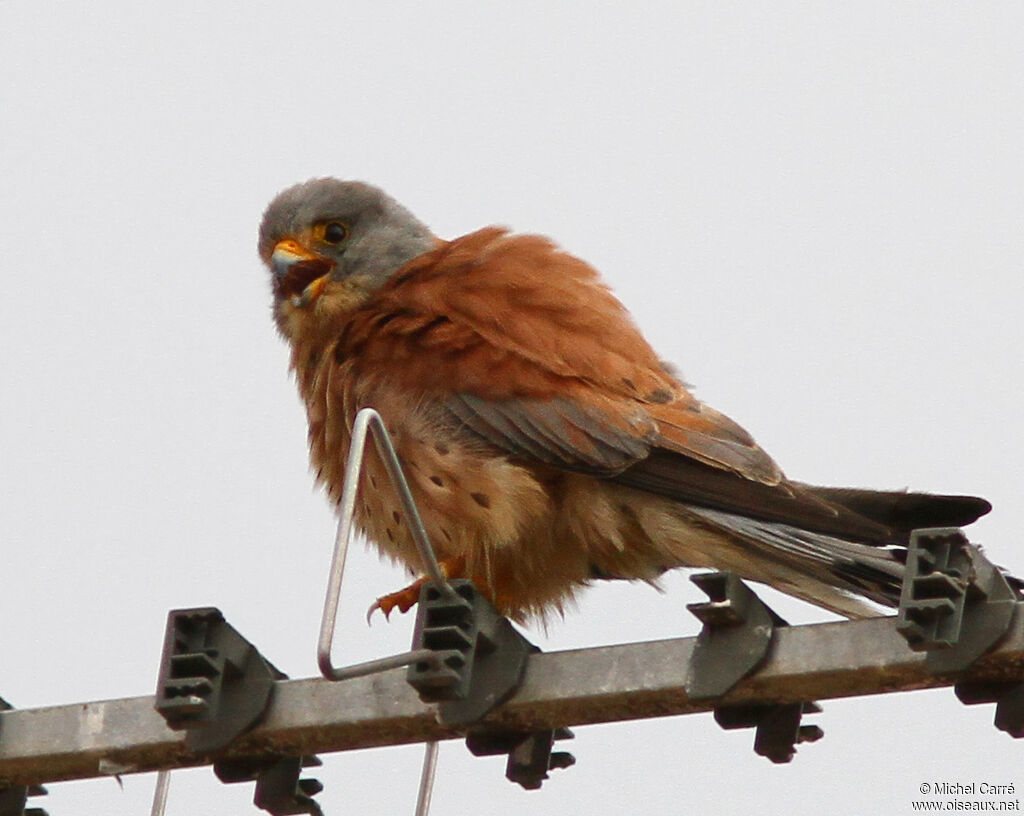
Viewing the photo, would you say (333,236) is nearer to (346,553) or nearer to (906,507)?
(906,507)

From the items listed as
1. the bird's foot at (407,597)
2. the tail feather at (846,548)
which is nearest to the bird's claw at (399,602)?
the bird's foot at (407,597)

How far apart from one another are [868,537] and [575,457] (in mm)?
735

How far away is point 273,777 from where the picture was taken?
3.12 meters

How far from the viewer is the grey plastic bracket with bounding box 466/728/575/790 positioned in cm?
299

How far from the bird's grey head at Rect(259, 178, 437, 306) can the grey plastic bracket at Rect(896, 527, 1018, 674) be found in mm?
2686

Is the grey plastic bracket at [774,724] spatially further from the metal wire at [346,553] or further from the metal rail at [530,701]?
the metal wire at [346,553]

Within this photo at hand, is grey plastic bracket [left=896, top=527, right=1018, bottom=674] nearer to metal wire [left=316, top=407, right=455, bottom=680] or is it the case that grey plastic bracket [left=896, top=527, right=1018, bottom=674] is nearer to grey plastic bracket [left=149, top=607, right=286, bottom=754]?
metal wire [left=316, top=407, right=455, bottom=680]

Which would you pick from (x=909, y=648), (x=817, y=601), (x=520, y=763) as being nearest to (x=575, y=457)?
(x=817, y=601)

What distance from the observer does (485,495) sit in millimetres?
4215

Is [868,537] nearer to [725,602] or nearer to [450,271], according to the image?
[725,602]

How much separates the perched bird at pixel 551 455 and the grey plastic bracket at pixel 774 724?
3.00 ft

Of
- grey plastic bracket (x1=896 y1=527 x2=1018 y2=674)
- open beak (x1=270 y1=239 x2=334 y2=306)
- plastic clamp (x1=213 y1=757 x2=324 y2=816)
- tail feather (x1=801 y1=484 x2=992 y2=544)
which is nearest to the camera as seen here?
grey plastic bracket (x1=896 y1=527 x2=1018 y2=674)

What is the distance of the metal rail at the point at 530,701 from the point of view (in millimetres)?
2666

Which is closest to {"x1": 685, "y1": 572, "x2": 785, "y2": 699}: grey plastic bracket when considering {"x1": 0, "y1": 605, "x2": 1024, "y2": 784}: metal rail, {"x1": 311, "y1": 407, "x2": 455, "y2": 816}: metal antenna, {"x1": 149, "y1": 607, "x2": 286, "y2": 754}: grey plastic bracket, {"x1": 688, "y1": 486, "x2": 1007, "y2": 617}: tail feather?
{"x1": 0, "y1": 605, "x2": 1024, "y2": 784}: metal rail
